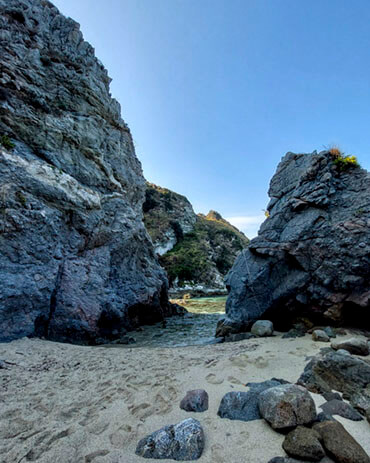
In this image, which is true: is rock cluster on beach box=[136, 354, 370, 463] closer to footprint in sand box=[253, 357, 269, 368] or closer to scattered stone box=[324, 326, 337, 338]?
footprint in sand box=[253, 357, 269, 368]

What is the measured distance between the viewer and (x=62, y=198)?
9711 millimetres

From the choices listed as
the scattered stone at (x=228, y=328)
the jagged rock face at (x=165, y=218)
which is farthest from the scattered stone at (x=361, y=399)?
the jagged rock face at (x=165, y=218)

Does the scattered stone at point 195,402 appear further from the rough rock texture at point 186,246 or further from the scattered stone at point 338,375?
the rough rock texture at point 186,246

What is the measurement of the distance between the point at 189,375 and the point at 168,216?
67268mm

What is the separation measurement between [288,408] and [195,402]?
4.40ft

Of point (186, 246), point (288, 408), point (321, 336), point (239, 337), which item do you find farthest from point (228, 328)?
point (186, 246)

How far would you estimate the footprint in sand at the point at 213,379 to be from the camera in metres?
3.94

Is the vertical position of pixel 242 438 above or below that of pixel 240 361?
above

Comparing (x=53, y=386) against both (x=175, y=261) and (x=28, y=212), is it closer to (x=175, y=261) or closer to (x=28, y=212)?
(x=28, y=212)

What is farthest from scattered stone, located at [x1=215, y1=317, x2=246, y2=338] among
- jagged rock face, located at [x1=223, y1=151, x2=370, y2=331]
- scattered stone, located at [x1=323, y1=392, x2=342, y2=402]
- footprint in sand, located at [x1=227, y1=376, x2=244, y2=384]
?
scattered stone, located at [x1=323, y1=392, x2=342, y2=402]

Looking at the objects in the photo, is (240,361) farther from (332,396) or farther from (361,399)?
(361,399)

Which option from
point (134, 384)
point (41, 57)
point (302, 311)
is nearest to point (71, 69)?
point (41, 57)

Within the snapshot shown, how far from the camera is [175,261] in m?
55.4

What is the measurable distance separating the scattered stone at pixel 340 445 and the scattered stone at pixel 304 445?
86mm
